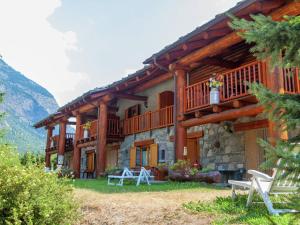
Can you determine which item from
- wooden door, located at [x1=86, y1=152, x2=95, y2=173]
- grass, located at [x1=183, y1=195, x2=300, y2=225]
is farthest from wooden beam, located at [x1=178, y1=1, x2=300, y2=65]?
wooden door, located at [x1=86, y1=152, x2=95, y2=173]

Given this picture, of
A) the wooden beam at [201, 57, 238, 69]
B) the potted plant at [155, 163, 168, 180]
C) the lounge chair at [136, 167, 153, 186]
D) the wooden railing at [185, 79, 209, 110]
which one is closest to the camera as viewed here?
the lounge chair at [136, 167, 153, 186]

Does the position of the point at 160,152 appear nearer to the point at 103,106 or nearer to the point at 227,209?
the point at 103,106

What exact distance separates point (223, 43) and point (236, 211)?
5.48m

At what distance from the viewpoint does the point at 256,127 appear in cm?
1038

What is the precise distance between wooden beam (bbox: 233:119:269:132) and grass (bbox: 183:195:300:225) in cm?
452

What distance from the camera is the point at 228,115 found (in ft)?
30.5

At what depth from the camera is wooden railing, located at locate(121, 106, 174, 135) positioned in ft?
45.9

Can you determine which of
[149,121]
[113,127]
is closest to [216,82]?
[149,121]

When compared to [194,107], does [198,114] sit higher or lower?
lower

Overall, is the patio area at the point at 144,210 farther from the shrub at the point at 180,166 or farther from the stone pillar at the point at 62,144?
the stone pillar at the point at 62,144

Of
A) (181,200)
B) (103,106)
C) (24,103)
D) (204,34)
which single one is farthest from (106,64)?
(24,103)

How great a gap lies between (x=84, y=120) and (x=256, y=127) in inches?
596

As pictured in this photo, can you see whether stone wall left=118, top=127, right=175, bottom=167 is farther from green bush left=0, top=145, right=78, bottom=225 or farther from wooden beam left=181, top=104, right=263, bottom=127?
green bush left=0, top=145, right=78, bottom=225

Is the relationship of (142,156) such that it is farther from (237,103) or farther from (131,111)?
(237,103)
